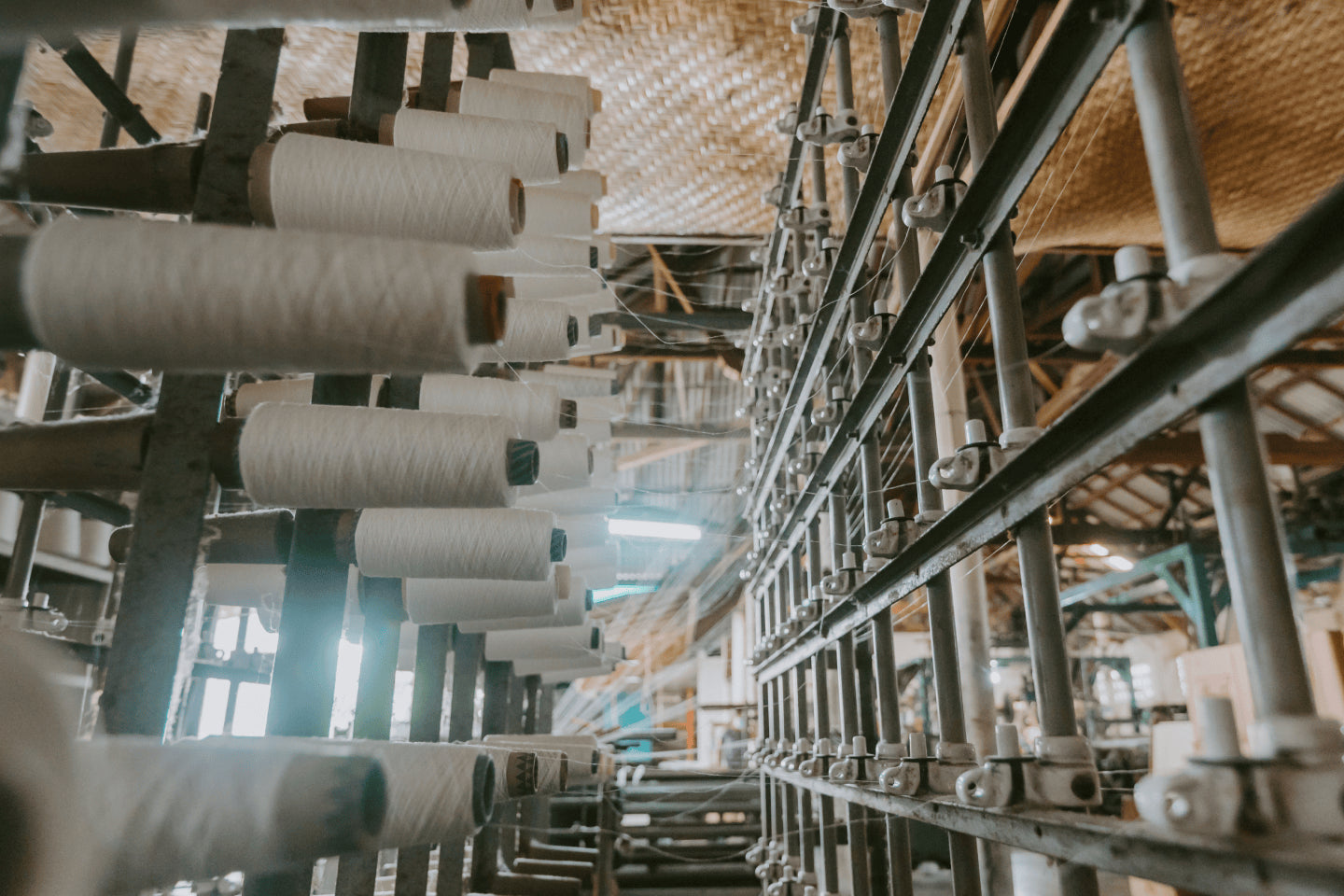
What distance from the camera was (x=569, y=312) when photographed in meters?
1.97

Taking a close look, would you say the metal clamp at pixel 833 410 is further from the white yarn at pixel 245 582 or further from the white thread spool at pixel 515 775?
the white yarn at pixel 245 582

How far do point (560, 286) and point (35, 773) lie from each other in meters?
2.49

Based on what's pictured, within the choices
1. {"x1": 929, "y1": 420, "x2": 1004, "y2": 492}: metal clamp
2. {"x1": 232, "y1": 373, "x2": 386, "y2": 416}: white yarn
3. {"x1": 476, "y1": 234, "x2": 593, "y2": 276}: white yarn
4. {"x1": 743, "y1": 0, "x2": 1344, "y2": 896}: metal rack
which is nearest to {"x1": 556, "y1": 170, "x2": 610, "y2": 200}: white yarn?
{"x1": 476, "y1": 234, "x2": 593, "y2": 276}: white yarn

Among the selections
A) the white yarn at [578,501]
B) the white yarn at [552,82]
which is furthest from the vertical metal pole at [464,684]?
the white yarn at [552,82]

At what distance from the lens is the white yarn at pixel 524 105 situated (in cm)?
199

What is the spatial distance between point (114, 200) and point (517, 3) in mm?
622

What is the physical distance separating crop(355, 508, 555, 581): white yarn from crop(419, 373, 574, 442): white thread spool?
0.47 m

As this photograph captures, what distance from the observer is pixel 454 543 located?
143cm

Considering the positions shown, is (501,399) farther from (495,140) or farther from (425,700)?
(425,700)

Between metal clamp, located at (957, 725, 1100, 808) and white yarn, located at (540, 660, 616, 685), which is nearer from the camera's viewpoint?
metal clamp, located at (957, 725, 1100, 808)

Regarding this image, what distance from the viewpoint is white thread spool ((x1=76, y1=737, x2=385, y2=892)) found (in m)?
0.67

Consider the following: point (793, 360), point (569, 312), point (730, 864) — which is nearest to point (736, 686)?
point (730, 864)

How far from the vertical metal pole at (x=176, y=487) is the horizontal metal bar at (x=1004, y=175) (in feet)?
3.53

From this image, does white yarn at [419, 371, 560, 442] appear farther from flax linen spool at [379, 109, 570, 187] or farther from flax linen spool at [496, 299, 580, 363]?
flax linen spool at [379, 109, 570, 187]
